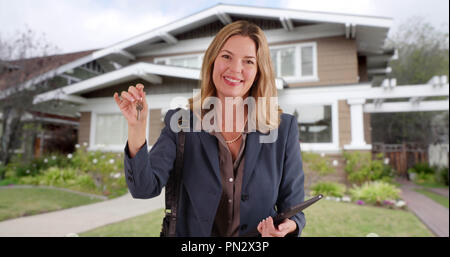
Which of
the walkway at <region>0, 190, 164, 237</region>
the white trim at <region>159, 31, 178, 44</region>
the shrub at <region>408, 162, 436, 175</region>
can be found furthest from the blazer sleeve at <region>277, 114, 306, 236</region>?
the shrub at <region>408, 162, 436, 175</region>

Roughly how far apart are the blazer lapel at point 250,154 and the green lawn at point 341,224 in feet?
3.91

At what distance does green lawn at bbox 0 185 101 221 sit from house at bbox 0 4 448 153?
3.26ft

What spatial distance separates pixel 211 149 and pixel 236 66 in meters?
0.27

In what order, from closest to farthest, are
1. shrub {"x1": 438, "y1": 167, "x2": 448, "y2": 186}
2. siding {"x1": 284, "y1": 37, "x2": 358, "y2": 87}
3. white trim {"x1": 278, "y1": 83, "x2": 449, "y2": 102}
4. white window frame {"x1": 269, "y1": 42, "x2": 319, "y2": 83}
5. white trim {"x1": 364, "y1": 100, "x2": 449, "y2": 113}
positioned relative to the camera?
white trim {"x1": 278, "y1": 83, "x2": 449, "y2": 102}
white window frame {"x1": 269, "y1": 42, "x2": 319, "y2": 83}
siding {"x1": 284, "y1": 37, "x2": 358, "y2": 87}
white trim {"x1": 364, "y1": 100, "x2": 449, "y2": 113}
shrub {"x1": 438, "y1": 167, "x2": 448, "y2": 186}

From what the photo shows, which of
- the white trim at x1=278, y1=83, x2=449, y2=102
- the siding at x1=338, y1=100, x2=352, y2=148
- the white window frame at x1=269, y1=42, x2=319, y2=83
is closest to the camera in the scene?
the white trim at x1=278, y1=83, x2=449, y2=102

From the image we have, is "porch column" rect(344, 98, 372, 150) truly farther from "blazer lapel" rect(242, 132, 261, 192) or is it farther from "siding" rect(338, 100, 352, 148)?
"blazer lapel" rect(242, 132, 261, 192)

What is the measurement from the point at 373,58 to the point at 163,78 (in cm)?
686

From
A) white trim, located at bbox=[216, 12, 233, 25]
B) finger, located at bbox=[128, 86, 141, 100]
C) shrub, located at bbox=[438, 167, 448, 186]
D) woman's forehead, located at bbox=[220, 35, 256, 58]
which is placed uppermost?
white trim, located at bbox=[216, 12, 233, 25]

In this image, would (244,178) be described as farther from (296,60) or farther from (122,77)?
(296,60)

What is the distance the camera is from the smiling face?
781 millimetres

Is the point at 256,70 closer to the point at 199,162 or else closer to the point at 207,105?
the point at 207,105

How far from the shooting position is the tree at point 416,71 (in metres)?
7.14

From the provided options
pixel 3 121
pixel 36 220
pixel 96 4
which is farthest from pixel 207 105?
pixel 3 121

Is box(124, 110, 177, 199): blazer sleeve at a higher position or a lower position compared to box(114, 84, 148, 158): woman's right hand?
lower
